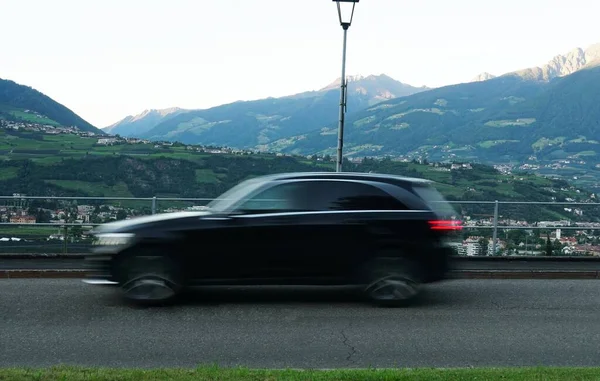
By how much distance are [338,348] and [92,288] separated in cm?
511

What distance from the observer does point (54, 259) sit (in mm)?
14625

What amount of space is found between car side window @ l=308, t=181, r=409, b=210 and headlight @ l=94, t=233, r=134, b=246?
8.21 ft

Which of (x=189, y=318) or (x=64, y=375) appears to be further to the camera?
(x=189, y=318)

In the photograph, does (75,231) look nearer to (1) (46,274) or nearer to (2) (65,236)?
(2) (65,236)

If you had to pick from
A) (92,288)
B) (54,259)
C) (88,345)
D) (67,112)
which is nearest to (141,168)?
(54,259)

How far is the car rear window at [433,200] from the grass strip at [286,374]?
3.73 metres

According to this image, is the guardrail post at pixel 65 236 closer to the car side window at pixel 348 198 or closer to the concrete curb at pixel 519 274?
the car side window at pixel 348 198

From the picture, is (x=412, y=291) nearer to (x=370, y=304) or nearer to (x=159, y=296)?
(x=370, y=304)

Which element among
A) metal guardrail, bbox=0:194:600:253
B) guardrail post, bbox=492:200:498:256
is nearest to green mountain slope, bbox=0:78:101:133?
metal guardrail, bbox=0:194:600:253

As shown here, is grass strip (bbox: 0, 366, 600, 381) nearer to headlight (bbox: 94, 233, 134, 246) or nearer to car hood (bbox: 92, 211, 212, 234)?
headlight (bbox: 94, 233, 134, 246)

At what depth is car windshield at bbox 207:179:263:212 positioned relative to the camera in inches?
382

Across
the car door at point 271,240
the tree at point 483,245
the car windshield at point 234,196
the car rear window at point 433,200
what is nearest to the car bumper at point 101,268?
the car windshield at point 234,196

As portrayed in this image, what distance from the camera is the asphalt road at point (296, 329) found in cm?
709

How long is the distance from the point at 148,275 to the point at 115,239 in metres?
0.66
